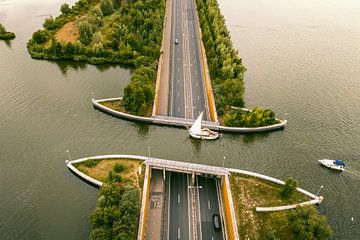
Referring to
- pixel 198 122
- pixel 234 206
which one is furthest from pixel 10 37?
pixel 234 206

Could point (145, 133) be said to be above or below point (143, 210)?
above

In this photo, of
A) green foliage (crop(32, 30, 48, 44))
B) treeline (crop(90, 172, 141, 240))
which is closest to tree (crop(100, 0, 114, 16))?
green foliage (crop(32, 30, 48, 44))

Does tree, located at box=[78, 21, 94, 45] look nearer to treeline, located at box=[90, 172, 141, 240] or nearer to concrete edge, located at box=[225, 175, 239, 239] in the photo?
treeline, located at box=[90, 172, 141, 240]

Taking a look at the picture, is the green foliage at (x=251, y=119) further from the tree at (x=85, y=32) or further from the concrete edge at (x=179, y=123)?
the tree at (x=85, y=32)

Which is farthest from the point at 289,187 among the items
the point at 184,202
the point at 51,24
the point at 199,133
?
the point at 51,24

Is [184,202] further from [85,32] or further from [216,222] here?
[85,32]

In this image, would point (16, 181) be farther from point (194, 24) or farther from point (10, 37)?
point (194, 24)
